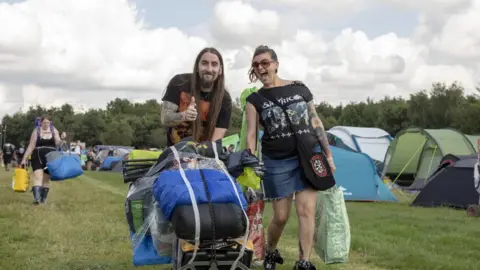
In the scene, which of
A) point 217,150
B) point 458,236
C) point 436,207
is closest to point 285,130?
point 217,150

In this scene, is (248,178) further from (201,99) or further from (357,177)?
(357,177)

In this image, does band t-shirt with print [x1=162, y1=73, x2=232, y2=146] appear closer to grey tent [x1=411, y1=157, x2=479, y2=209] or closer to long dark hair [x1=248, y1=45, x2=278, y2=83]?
long dark hair [x1=248, y1=45, x2=278, y2=83]

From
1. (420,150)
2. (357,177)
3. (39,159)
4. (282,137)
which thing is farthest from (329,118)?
(282,137)

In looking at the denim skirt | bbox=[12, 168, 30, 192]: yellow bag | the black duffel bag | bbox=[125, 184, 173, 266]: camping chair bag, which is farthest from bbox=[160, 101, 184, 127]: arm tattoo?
bbox=[12, 168, 30, 192]: yellow bag

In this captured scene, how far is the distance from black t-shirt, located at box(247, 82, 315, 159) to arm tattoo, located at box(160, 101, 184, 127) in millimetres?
834

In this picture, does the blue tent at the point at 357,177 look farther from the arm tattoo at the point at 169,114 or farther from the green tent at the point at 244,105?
the arm tattoo at the point at 169,114

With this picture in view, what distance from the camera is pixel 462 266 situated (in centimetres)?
581

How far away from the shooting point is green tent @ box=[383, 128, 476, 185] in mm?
18797

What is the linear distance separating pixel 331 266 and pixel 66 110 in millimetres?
101557

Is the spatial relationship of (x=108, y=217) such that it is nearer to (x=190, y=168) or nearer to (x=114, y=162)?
(x=190, y=168)

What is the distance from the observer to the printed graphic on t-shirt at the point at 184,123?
4617 mm

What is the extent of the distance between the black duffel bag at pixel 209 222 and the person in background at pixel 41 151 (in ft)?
25.6

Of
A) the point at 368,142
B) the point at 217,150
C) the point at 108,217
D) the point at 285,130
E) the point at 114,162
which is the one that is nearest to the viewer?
the point at 217,150

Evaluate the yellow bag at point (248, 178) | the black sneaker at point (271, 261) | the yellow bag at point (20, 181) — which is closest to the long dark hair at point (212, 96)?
the yellow bag at point (248, 178)
